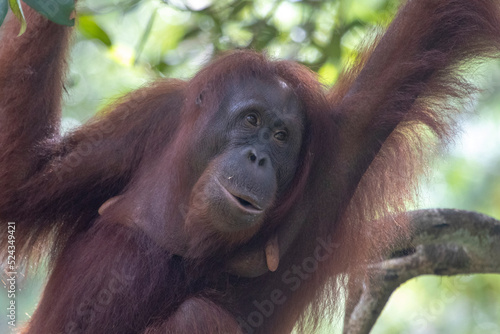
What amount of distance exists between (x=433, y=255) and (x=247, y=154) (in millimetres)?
1836

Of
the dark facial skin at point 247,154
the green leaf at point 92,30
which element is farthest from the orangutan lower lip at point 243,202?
the green leaf at point 92,30

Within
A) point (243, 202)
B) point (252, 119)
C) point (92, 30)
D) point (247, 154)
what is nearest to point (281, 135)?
point (252, 119)

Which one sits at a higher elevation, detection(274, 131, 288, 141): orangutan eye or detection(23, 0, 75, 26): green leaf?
detection(274, 131, 288, 141): orangutan eye

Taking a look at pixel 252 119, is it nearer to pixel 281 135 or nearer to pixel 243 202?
pixel 281 135

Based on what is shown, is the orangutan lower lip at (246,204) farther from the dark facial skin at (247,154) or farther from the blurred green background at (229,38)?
the blurred green background at (229,38)

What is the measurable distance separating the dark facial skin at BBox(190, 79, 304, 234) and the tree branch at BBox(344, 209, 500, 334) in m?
1.33

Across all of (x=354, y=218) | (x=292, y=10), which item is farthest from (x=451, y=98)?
(x=292, y=10)

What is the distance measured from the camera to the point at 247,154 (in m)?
3.18

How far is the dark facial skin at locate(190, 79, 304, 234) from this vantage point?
3.12m

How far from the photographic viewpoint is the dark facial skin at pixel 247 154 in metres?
3.12

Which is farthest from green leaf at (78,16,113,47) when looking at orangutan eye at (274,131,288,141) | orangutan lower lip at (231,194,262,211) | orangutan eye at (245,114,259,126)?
orangutan lower lip at (231,194,262,211)

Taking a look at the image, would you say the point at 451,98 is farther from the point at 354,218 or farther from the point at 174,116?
the point at 174,116

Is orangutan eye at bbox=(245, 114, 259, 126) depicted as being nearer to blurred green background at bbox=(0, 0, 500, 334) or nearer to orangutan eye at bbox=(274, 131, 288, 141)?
orangutan eye at bbox=(274, 131, 288, 141)

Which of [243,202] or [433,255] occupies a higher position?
[433,255]
